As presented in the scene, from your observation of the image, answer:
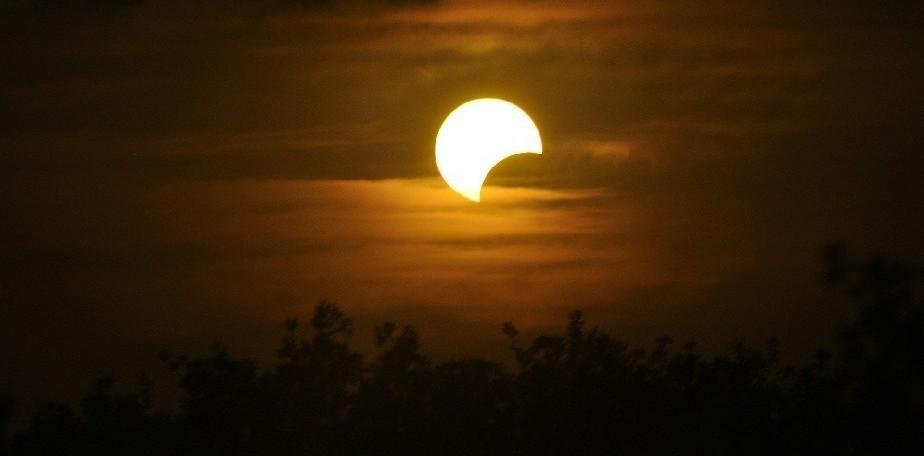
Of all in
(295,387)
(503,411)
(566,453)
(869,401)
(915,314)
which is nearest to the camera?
(915,314)

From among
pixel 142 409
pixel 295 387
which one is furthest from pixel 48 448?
pixel 295 387

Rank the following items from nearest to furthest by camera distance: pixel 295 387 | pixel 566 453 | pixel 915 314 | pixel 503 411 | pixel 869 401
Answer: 1. pixel 915 314
2. pixel 869 401
3. pixel 566 453
4. pixel 503 411
5. pixel 295 387

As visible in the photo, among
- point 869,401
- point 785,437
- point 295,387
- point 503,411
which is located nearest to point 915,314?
point 869,401

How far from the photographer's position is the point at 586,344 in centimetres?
3244

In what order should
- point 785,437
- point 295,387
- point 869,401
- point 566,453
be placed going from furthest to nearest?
point 295,387, point 566,453, point 785,437, point 869,401

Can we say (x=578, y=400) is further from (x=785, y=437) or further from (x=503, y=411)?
(x=785, y=437)

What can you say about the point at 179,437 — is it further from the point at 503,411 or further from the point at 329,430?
the point at 503,411

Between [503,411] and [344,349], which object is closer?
[503,411]

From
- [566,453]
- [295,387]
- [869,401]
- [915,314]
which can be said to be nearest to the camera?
[915,314]

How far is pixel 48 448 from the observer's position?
31359 millimetres

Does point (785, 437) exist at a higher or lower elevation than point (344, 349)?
lower

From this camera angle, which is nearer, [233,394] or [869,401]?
[869,401]

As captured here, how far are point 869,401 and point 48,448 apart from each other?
1771 cm

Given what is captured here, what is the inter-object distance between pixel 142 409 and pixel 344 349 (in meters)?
4.03
